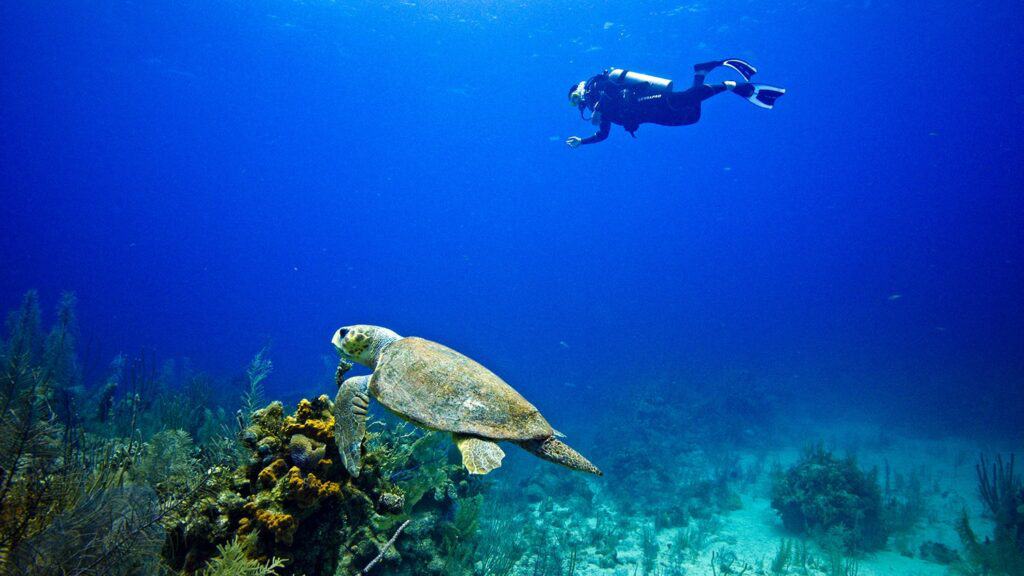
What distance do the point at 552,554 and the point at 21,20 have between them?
62522mm

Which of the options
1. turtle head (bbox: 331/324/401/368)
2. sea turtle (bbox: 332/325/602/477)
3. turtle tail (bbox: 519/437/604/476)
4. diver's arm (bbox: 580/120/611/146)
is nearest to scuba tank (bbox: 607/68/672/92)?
diver's arm (bbox: 580/120/611/146)

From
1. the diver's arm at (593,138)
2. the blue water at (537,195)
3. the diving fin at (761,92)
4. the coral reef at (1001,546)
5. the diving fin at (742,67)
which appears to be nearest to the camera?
the coral reef at (1001,546)

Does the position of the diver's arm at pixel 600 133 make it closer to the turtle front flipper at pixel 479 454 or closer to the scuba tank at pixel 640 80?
the scuba tank at pixel 640 80

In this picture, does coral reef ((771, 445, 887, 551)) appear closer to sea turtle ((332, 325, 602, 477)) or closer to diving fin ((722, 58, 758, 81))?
sea turtle ((332, 325, 602, 477))

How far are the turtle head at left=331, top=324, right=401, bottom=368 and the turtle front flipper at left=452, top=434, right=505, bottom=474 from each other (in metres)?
1.49

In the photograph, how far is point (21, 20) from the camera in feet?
118

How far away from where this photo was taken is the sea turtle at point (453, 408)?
282 cm

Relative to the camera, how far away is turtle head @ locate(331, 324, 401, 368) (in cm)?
395

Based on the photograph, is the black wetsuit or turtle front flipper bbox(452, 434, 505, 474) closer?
turtle front flipper bbox(452, 434, 505, 474)

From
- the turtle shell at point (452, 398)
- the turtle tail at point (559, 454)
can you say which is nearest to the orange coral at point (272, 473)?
the turtle shell at point (452, 398)

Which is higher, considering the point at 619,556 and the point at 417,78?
Answer: the point at 417,78

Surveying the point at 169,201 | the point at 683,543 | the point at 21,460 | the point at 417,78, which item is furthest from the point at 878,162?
the point at 169,201

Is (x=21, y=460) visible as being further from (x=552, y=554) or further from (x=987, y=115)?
(x=987, y=115)

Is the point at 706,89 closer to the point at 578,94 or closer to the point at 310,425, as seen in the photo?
the point at 578,94
